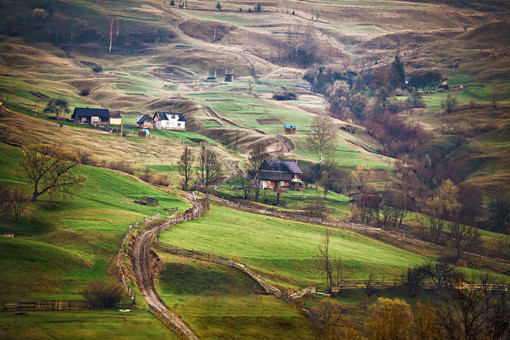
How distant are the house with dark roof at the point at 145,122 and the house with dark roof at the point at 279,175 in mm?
47858

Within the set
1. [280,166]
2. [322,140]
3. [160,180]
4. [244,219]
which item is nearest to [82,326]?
[244,219]

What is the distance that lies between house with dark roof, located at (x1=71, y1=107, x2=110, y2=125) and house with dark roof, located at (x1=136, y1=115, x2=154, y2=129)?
1094cm

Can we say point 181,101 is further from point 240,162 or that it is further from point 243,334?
point 243,334

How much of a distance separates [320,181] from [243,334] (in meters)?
87.4

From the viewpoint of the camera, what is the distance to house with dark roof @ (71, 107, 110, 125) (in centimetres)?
13762

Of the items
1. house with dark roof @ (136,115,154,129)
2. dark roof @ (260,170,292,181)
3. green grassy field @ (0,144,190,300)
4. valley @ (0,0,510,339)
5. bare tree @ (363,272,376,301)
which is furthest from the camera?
house with dark roof @ (136,115,154,129)

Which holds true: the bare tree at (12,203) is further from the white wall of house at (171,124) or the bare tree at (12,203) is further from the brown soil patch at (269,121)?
the brown soil patch at (269,121)

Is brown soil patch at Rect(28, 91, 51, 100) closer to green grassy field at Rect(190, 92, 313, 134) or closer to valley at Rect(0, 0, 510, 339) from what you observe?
valley at Rect(0, 0, 510, 339)

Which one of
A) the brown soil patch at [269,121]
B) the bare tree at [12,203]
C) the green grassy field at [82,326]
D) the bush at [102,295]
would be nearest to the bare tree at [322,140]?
the brown soil patch at [269,121]

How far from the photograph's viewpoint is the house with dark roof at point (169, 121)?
155875 mm

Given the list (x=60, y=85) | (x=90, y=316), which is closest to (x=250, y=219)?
(x=90, y=316)

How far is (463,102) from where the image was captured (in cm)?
19738

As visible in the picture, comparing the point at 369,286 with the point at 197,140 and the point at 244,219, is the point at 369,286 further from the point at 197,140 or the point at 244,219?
the point at 197,140

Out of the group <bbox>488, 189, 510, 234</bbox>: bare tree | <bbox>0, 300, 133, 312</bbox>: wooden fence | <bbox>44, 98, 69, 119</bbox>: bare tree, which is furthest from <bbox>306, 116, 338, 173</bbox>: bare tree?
<bbox>0, 300, 133, 312</bbox>: wooden fence
